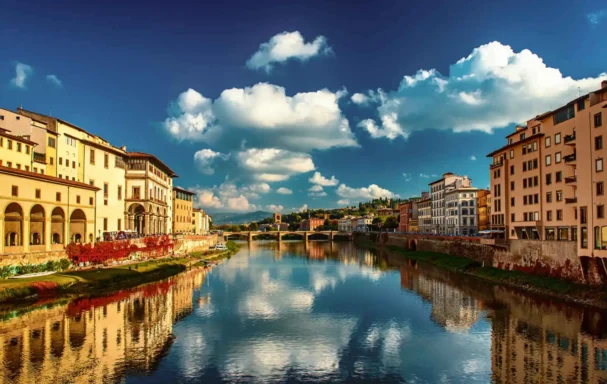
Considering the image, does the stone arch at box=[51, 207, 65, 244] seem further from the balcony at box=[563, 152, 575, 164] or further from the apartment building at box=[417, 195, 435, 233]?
the apartment building at box=[417, 195, 435, 233]

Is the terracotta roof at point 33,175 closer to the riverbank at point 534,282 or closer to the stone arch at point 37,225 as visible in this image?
the stone arch at point 37,225

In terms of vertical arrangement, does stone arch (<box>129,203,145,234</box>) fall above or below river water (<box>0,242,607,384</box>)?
above

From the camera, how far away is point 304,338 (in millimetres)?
26922

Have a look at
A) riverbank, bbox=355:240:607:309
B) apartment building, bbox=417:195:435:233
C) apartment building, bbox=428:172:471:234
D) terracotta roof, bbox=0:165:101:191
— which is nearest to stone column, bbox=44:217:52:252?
terracotta roof, bbox=0:165:101:191

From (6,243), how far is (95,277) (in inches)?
333

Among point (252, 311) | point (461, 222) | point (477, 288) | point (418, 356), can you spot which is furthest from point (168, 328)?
point (461, 222)

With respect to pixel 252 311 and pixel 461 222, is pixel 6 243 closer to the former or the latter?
pixel 252 311

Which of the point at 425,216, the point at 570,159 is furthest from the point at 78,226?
the point at 425,216

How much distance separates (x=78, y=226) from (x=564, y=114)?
176 feet

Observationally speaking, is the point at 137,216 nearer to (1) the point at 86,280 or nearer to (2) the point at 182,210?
(1) the point at 86,280

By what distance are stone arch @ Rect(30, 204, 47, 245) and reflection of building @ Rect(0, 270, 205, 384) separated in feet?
34.1

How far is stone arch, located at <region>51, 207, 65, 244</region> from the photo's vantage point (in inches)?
1764

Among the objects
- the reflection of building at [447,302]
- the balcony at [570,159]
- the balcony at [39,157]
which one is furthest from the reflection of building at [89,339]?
the balcony at [570,159]

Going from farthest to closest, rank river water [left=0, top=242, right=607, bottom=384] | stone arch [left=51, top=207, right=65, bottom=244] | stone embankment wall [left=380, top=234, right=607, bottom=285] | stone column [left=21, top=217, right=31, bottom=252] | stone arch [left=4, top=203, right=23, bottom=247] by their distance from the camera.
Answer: stone arch [left=51, top=207, right=65, bottom=244] < stone arch [left=4, top=203, right=23, bottom=247] < stone column [left=21, top=217, right=31, bottom=252] < stone embankment wall [left=380, top=234, right=607, bottom=285] < river water [left=0, top=242, right=607, bottom=384]
